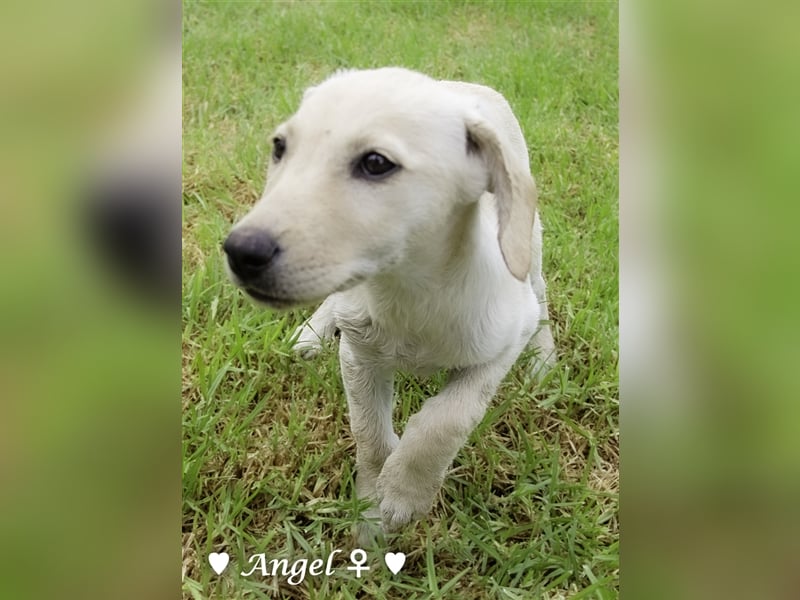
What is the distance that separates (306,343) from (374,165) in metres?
1.14

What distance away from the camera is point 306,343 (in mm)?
2633

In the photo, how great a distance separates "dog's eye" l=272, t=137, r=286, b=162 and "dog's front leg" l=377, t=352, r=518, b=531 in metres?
0.93

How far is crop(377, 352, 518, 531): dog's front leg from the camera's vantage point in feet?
6.91

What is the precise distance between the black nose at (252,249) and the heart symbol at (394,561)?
1018mm

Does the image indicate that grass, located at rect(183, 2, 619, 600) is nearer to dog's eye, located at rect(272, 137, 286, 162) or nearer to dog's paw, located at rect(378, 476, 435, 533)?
dog's paw, located at rect(378, 476, 435, 533)

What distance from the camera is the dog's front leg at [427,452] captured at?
6.91 ft
